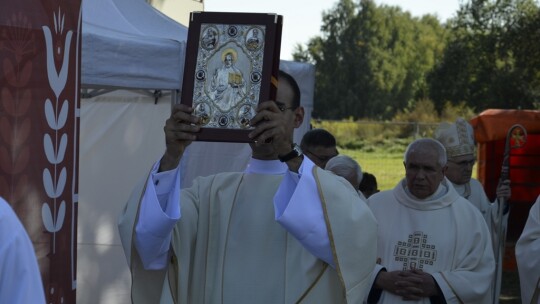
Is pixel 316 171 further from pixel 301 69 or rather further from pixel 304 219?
pixel 301 69

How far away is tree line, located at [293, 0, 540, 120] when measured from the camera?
25.2 m

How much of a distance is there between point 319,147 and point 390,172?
19982 millimetres

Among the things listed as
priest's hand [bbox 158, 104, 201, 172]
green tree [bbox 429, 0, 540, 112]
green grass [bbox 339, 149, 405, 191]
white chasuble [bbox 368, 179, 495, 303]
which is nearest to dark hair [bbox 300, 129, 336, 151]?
white chasuble [bbox 368, 179, 495, 303]

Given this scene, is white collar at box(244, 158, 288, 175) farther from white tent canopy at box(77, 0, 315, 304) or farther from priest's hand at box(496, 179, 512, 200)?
priest's hand at box(496, 179, 512, 200)

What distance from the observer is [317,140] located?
6.09 metres

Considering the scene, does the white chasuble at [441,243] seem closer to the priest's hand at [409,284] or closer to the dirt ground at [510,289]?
the priest's hand at [409,284]

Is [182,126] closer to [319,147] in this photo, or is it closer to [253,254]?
[253,254]

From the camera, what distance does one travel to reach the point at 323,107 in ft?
216

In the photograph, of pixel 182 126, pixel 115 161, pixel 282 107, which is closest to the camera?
pixel 182 126

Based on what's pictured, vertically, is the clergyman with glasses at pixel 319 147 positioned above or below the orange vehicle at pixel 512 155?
above

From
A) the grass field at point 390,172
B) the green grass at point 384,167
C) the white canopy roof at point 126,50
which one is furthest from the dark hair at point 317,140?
the green grass at point 384,167

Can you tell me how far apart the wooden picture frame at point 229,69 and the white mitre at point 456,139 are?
161 inches

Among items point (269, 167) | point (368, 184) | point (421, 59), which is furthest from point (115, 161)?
point (421, 59)

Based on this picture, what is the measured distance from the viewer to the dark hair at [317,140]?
6.07 metres
